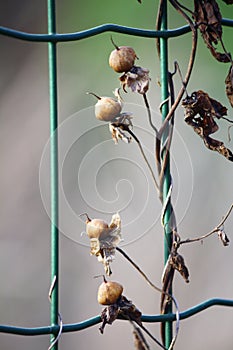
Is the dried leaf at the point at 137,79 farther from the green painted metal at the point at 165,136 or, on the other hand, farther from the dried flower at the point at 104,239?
the dried flower at the point at 104,239

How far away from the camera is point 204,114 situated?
774mm

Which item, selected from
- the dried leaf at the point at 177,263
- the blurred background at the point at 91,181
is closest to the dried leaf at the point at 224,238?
the dried leaf at the point at 177,263

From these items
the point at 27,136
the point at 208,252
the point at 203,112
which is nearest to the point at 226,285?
the point at 208,252

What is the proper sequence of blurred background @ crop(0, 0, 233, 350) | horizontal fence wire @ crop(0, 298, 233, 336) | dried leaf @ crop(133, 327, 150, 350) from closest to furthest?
dried leaf @ crop(133, 327, 150, 350) < horizontal fence wire @ crop(0, 298, 233, 336) < blurred background @ crop(0, 0, 233, 350)

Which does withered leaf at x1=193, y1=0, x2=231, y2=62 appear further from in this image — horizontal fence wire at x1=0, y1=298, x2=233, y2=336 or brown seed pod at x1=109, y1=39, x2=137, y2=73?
horizontal fence wire at x1=0, y1=298, x2=233, y2=336

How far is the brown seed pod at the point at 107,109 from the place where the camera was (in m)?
0.74

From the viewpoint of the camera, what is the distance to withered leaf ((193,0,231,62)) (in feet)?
2.46

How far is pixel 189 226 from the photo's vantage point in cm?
199

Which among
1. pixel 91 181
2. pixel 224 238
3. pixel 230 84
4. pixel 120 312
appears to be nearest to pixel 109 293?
pixel 120 312

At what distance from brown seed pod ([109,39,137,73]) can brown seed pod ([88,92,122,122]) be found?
33 mm

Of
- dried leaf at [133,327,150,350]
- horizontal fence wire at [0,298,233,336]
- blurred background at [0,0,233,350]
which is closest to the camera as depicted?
dried leaf at [133,327,150,350]

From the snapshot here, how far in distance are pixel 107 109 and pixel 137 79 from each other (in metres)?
0.04

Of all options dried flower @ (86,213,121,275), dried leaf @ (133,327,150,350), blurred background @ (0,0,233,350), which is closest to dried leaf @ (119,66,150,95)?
dried flower @ (86,213,121,275)

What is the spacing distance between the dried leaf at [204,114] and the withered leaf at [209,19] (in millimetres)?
46
